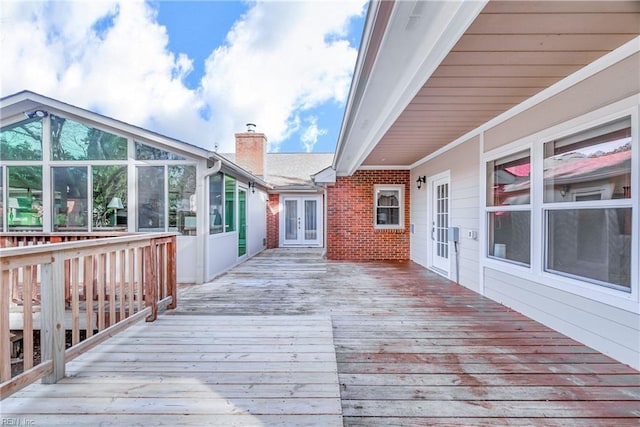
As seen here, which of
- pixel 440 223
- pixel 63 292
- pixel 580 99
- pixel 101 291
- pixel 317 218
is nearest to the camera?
pixel 63 292

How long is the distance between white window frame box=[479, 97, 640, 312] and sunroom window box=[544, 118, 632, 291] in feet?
0.20

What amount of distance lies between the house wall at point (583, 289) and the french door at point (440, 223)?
2.03 metres

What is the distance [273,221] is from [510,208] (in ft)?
27.8

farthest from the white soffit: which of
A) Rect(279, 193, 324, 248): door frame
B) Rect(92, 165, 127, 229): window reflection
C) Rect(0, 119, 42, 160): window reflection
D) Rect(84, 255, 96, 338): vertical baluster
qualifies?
Rect(279, 193, 324, 248): door frame

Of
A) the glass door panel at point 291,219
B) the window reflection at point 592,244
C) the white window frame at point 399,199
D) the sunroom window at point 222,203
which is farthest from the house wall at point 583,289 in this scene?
the glass door panel at point 291,219

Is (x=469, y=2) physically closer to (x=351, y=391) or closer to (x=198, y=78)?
(x=351, y=391)

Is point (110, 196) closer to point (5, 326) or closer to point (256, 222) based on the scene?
point (5, 326)

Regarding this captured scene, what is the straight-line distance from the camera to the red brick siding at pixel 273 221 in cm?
1103

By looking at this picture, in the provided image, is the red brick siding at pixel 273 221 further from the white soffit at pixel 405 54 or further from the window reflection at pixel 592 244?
the window reflection at pixel 592 244

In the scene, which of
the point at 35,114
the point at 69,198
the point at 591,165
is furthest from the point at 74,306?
the point at 35,114

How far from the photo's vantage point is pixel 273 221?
36.7 feet

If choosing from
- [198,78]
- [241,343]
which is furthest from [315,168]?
[241,343]

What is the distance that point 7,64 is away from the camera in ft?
19.1

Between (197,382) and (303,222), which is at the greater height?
(303,222)
